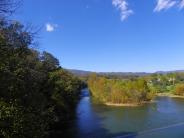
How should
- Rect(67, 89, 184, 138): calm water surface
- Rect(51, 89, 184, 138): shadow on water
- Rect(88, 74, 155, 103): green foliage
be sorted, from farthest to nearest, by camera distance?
Rect(88, 74, 155, 103): green foliage
Rect(67, 89, 184, 138): calm water surface
Rect(51, 89, 184, 138): shadow on water

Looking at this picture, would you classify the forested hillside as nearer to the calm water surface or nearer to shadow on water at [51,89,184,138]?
shadow on water at [51,89,184,138]

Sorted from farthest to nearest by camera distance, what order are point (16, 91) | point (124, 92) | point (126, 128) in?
point (124, 92), point (126, 128), point (16, 91)

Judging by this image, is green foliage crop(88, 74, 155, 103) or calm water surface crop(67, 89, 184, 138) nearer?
calm water surface crop(67, 89, 184, 138)

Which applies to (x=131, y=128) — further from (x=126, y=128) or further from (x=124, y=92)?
(x=124, y=92)

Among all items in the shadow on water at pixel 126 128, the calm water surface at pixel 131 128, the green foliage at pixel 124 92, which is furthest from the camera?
the green foliage at pixel 124 92

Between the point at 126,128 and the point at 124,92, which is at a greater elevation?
the point at 124,92

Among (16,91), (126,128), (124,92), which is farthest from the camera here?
(124,92)

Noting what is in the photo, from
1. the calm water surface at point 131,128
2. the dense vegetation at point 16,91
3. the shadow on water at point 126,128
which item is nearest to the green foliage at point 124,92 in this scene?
the calm water surface at point 131,128

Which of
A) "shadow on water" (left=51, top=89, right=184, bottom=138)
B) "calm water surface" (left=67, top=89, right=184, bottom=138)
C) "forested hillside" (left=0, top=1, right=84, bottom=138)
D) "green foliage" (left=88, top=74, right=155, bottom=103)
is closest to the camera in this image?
"forested hillside" (left=0, top=1, right=84, bottom=138)

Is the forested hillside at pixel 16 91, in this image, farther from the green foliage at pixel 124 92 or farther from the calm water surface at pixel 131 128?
the green foliage at pixel 124 92

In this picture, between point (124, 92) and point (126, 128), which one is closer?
point (126, 128)

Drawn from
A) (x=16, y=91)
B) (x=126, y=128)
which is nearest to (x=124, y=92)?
(x=126, y=128)

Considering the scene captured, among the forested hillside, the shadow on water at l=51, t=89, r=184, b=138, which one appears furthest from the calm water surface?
the forested hillside

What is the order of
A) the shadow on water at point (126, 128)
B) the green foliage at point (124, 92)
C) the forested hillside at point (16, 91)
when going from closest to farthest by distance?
the forested hillside at point (16, 91)
the shadow on water at point (126, 128)
the green foliage at point (124, 92)
